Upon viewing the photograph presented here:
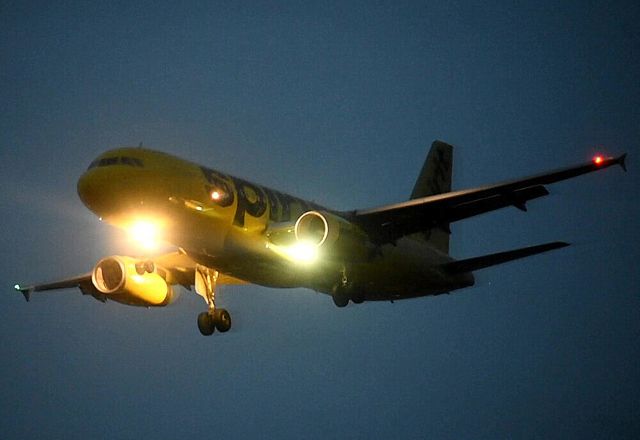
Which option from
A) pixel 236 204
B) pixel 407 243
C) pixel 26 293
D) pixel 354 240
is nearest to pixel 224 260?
pixel 236 204

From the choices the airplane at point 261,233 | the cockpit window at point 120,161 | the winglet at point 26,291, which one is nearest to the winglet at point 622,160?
the airplane at point 261,233

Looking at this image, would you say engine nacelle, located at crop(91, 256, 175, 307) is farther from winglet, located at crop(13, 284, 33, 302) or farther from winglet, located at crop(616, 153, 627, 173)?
winglet, located at crop(616, 153, 627, 173)

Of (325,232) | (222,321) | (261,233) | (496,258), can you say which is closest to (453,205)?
(496,258)

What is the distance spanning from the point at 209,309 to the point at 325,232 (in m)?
7.36

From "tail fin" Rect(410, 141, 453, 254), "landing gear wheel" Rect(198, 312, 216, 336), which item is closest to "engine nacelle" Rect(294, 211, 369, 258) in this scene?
"landing gear wheel" Rect(198, 312, 216, 336)

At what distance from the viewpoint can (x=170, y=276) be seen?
4028 centimetres

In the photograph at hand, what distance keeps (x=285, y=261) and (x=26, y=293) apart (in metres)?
15.9

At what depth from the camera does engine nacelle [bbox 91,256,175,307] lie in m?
38.5

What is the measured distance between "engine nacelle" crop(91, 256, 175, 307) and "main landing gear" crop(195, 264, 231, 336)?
2688 millimetres

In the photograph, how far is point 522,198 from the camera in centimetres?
3297

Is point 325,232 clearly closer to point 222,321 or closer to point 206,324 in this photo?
point 222,321

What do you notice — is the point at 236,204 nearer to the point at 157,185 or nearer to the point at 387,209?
the point at 157,185

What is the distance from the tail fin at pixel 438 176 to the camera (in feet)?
152

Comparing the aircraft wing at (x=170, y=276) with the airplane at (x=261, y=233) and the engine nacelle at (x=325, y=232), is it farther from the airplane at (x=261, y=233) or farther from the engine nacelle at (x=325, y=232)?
the engine nacelle at (x=325, y=232)
